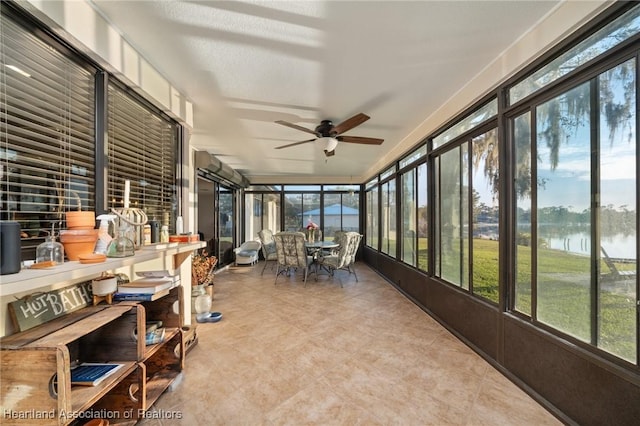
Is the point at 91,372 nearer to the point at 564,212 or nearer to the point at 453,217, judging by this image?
the point at 564,212

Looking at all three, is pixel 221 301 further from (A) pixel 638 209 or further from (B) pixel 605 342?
(A) pixel 638 209

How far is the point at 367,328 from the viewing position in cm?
327

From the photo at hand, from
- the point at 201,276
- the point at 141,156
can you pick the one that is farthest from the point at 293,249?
the point at 141,156

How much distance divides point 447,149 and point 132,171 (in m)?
3.37

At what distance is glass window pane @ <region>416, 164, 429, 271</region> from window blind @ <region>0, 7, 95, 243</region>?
3830 millimetres

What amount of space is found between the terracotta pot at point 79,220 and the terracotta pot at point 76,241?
1.3 inches

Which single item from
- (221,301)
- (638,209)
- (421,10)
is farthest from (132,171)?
(638,209)

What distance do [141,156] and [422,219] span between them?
372 centimetres

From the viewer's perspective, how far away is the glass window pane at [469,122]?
2.57m

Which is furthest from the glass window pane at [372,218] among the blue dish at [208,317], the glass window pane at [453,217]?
the blue dish at [208,317]

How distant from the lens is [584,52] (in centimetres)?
168

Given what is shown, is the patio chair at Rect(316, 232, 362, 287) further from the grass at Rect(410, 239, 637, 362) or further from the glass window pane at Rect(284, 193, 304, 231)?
the glass window pane at Rect(284, 193, 304, 231)

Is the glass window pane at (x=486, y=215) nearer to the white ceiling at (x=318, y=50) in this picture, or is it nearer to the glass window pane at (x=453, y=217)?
the glass window pane at (x=453, y=217)

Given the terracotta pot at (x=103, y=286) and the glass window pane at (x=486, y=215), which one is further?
the glass window pane at (x=486, y=215)
